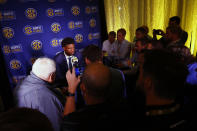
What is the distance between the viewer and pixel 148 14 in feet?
17.2

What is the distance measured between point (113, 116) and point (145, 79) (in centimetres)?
34

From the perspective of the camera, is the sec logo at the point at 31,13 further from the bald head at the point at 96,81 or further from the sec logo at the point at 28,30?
the bald head at the point at 96,81

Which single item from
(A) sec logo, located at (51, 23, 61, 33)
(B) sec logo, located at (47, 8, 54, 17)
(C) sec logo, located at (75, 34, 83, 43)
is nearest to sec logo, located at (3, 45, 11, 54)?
(A) sec logo, located at (51, 23, 61, 33)

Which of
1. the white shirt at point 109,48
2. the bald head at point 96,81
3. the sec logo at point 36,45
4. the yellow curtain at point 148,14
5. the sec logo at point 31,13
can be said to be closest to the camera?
the bald head at point 96,81

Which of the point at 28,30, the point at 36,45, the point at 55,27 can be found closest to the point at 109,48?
the point at 55,27

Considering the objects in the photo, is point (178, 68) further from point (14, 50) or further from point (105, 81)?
point (14, 50)

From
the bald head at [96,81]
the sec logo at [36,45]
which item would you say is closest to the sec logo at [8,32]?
the sec logo at [36,45]

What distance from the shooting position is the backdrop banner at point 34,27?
3.40m

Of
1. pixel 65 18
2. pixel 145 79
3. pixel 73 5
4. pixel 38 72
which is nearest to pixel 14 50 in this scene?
pixel 65 18

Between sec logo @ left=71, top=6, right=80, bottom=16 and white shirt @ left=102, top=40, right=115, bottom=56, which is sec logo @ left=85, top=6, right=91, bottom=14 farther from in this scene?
white shirt @ left=102, top=40, right=115, bottom=56

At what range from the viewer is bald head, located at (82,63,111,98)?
108 centimetres

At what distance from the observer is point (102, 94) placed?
109 centimetres

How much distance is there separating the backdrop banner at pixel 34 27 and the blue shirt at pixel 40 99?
226cm

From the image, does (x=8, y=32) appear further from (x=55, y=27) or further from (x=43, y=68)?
(x=43, y=68)
